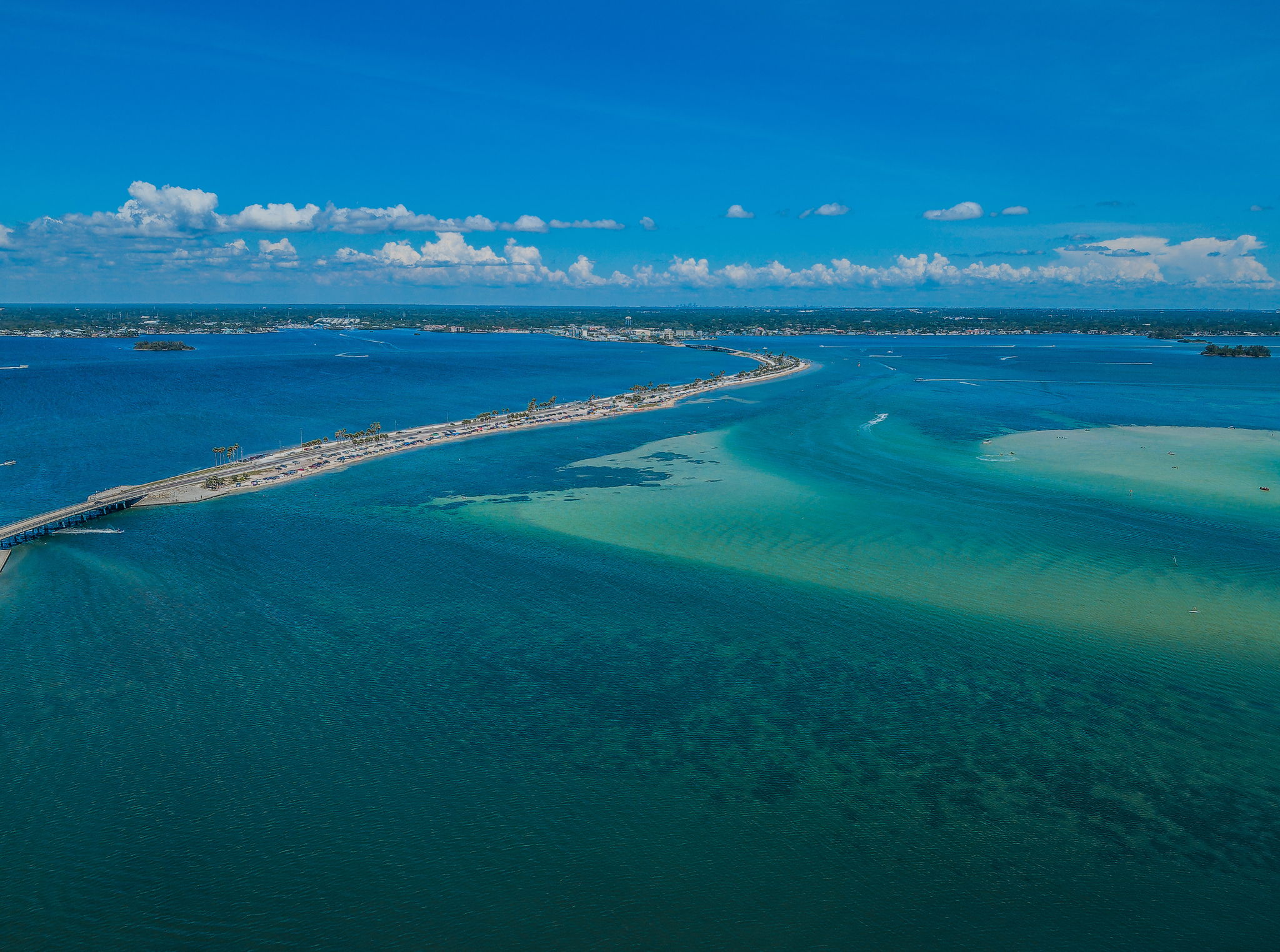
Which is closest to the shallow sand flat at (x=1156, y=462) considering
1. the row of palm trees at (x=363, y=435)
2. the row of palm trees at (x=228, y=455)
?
the row of palm trees at (x=363, y=435)

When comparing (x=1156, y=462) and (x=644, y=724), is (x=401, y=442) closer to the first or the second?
(x=644, y=724)

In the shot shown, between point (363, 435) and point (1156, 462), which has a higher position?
point (363, 435)

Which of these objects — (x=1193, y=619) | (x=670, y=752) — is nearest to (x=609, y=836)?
(x=670, y=752)

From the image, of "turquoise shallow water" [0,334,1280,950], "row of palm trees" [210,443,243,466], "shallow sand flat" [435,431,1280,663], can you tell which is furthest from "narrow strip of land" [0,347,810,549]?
"shallow sand flat" [435,431,1280,663]

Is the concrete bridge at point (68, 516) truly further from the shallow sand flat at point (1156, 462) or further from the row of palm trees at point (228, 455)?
the shallow sand flat at point (1156, 462)

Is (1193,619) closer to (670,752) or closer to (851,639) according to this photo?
(851,639)

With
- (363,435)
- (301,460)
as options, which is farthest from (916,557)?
(363,435)
